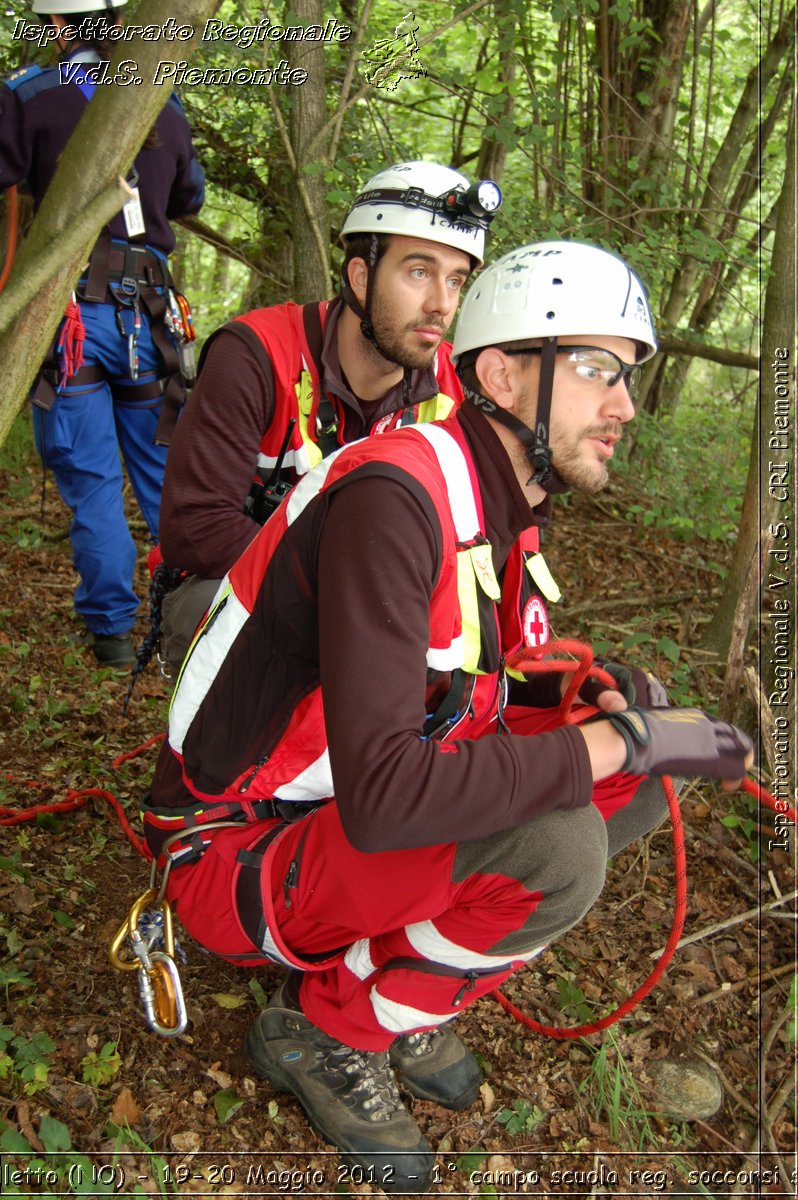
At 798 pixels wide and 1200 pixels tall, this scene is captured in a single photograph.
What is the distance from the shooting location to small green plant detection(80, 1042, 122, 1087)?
2420 mm

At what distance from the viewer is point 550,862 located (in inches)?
83.9

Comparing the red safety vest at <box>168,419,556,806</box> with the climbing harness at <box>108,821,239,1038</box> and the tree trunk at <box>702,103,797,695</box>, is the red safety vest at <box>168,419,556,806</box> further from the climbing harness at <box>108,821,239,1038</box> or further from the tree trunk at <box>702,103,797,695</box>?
the tree trunk at <box>702,103,797,695</box>

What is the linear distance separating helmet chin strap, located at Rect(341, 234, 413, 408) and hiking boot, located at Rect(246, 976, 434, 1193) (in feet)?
6.95

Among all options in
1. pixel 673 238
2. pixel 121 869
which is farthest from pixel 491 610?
pixel 673 238

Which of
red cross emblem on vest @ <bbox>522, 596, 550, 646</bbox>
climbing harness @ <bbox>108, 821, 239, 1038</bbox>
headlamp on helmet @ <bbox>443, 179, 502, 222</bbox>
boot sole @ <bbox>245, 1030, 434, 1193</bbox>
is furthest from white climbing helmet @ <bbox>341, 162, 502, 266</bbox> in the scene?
boot sole @ <bbox>245, 1030, 434, 1193</bbox>

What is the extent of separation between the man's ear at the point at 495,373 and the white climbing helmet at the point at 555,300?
0.04m

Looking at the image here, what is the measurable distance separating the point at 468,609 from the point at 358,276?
6.39 feet

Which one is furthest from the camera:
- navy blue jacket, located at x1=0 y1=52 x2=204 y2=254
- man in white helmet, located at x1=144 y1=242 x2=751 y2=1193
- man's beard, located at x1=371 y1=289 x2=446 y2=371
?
navy blue jacket, located at x1=0 y1=52 x2=204 y2=254

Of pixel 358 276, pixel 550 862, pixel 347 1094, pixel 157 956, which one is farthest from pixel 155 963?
pixel 358 276

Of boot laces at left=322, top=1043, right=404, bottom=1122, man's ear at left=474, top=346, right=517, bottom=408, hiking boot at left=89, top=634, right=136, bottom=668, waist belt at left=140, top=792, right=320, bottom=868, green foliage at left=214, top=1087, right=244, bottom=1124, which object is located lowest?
green foliage at left=214, top=1087, right=244, bottom=1124

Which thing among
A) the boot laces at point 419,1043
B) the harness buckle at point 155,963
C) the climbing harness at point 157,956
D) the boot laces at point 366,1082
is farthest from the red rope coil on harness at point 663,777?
the harness buckle at point 155,963

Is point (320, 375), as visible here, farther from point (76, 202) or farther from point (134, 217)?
point (134, 217)

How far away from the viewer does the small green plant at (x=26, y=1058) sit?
234cm

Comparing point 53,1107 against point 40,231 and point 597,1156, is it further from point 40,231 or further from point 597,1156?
point 40,231
